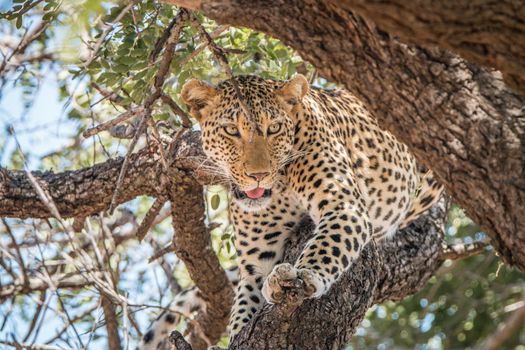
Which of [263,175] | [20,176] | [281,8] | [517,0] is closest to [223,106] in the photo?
[263,175]

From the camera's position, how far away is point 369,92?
163 inches

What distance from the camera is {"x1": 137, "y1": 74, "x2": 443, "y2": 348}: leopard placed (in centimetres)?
690

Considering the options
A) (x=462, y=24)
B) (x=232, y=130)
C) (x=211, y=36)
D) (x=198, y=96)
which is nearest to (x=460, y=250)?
(x=232, y=130)

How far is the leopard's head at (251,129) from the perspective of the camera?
6.97m

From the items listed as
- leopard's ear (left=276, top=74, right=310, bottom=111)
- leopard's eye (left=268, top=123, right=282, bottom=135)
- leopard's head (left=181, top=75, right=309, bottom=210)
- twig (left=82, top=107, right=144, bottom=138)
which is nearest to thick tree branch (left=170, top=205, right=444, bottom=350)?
leopard's head (left=181, top=75, right=309, bottom=210)

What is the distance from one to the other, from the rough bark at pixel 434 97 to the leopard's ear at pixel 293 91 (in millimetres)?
3008

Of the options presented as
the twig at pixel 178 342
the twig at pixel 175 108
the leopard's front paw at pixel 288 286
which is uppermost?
the twig at pixel 175 108

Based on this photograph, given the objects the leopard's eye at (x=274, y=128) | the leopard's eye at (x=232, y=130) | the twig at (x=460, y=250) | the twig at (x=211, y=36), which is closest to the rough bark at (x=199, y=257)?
the leopard's eye at (x=232, y=130)

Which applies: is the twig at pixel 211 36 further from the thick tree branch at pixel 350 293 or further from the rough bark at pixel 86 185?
the thick tree branch at pixel 350 293

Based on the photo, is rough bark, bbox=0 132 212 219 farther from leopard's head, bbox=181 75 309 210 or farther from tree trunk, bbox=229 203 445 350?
tree trunk, bbox=229 203 445 350

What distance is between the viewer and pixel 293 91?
7.23m

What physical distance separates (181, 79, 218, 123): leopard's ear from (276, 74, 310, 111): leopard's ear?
58cm

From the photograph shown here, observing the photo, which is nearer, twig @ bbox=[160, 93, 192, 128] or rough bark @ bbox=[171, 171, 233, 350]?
twig @ bbox=[160, 93, 192, 128]

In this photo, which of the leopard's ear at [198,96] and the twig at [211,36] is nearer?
the twig at [211,36]
